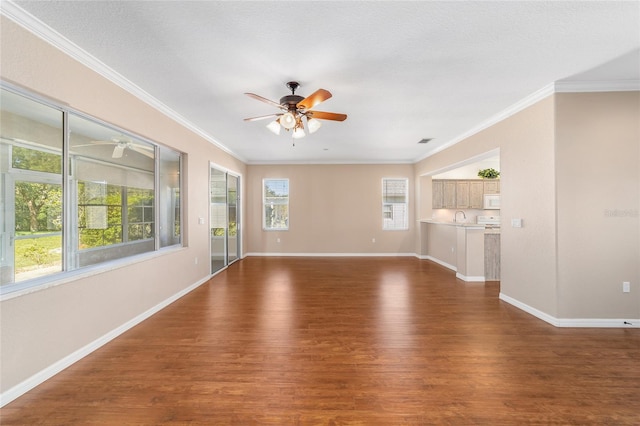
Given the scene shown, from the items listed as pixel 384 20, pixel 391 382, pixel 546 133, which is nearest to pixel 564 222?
pixel 546 133

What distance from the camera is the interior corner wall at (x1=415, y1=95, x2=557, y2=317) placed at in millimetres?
3219

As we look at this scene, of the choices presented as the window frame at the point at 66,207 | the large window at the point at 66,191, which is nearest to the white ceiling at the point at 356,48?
the window frame at the point at 66,207

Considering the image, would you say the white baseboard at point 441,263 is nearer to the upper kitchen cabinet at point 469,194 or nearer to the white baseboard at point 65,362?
the upper kitchen cabinet at point 469,194

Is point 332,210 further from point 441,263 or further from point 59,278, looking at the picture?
point 59,278

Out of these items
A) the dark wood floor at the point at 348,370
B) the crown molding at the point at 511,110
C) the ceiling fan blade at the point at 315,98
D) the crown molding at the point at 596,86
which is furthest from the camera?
the crown molding at the point at 511,110

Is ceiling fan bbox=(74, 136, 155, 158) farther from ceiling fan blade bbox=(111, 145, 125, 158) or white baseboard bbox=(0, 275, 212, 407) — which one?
white baseboard bbox=(0, 275, 212, 407)

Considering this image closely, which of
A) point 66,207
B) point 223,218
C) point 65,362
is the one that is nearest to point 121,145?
point 66,207

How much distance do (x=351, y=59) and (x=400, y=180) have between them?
19.0 feet

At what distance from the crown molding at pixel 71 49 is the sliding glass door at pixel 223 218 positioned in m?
2.10

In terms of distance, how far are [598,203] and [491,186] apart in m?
4.75

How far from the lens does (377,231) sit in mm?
7836

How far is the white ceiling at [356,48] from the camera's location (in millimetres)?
1937

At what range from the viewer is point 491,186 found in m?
7.53

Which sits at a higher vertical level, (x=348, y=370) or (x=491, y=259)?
(x=491, y=259)
